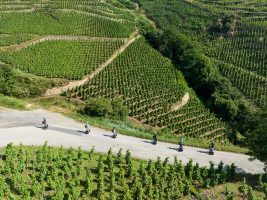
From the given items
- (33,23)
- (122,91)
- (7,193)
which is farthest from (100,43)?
(7,193)

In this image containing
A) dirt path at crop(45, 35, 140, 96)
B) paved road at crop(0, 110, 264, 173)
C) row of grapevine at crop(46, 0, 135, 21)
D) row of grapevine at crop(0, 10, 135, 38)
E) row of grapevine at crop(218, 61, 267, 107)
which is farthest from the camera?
row of grapevine at crop(46, 0, 135, 21)

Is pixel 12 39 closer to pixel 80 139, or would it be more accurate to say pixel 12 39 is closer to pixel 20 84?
pixel 20 84

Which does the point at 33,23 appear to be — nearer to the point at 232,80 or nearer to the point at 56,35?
the point at 56,35

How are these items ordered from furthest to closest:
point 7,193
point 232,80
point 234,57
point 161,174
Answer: point 234,57 → point 232,80 → point 161,174 → point 7,193

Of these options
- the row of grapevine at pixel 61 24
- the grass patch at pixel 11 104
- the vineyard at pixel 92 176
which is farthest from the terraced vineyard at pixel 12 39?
the vineyard at pixel 92 176

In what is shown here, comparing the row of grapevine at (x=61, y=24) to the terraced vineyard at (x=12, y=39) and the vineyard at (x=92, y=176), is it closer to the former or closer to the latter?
the terraced vineyard at (x=12, y=39)

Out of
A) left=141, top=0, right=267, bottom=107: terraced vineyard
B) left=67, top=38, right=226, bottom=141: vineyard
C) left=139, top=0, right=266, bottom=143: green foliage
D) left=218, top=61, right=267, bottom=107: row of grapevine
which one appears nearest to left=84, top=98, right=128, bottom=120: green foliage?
left=67, top=38, right=226, bottom=141: vineyard

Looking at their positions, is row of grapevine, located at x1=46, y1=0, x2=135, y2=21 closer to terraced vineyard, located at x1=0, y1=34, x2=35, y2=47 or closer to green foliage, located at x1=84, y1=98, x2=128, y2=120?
terraced vineyard, located at x1=0, y1=34, x2=35, y2=47
